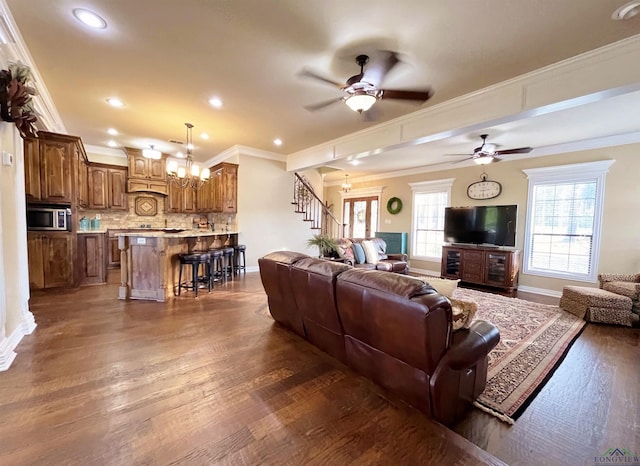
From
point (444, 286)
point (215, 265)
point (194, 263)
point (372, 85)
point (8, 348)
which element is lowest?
point (8, 348)

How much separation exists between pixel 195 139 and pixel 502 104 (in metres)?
5.47

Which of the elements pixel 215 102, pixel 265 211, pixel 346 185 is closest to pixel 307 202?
pixel 265 211

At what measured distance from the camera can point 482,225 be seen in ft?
19.6

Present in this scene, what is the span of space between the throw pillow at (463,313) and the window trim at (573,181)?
15.9 ft

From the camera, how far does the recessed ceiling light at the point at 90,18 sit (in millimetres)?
2230

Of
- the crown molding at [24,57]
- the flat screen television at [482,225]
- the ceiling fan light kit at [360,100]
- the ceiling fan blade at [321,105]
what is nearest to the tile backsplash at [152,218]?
the crown molding at [24,57]

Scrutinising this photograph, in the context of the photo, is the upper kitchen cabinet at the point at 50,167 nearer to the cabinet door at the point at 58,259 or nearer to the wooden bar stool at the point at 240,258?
the cabinet door at the point at 58,259

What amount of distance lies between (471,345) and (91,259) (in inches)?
246

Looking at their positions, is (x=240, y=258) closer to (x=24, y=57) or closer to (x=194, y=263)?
(x=194, y=263)

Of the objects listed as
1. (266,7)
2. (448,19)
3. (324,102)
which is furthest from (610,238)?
(266,7)

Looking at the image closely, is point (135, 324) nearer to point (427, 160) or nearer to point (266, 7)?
point (266, 7)

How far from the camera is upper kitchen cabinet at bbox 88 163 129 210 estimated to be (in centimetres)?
640

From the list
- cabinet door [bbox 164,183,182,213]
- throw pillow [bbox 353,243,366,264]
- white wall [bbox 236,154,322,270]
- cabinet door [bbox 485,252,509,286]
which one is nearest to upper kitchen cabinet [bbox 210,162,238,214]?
white wall [bbox 236,154,322,270]

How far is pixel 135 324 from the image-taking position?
315cm
